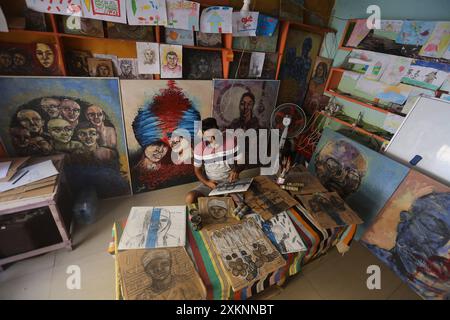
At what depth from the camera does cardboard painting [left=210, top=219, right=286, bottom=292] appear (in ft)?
3.70

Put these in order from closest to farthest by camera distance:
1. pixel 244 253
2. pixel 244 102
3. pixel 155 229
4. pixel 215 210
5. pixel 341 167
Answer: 1. pixel 244 253
2. pixel 155 229
3. pixel 215 210
4. pixel 341 167
5. pixel 244 102

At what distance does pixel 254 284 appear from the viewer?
46.9 inches

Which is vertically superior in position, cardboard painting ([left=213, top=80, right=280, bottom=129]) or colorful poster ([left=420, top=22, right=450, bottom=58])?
→ colorful poster ([left=420, top=22, right=450, bottom=58])

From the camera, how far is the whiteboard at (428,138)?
1793 mm

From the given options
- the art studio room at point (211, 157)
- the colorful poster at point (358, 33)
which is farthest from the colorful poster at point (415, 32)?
the colorful poster at point (358, 33)

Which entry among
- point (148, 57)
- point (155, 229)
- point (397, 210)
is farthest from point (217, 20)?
point (397, 210)

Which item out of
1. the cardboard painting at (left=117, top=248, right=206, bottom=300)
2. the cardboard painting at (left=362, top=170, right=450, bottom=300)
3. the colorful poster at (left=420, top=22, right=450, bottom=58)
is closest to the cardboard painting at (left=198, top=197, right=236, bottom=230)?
the cardboard painting at (left=117, top=248, right=206, bottom=300)

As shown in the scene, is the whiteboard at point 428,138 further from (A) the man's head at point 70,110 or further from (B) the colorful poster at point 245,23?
(A) the man's head at point 70,110

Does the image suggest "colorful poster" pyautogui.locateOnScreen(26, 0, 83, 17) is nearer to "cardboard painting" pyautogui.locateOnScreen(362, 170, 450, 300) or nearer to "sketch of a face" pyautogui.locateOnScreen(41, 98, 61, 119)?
"sketch of a face" pyautogui.locateOnScreen(41, 98, 61, 119)

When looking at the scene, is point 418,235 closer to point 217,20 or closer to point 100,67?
point 217,20

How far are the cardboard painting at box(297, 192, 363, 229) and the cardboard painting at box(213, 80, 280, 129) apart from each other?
136cm

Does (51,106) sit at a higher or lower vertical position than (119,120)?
higher

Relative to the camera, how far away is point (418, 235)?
5.94ft

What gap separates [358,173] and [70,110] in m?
2.81
